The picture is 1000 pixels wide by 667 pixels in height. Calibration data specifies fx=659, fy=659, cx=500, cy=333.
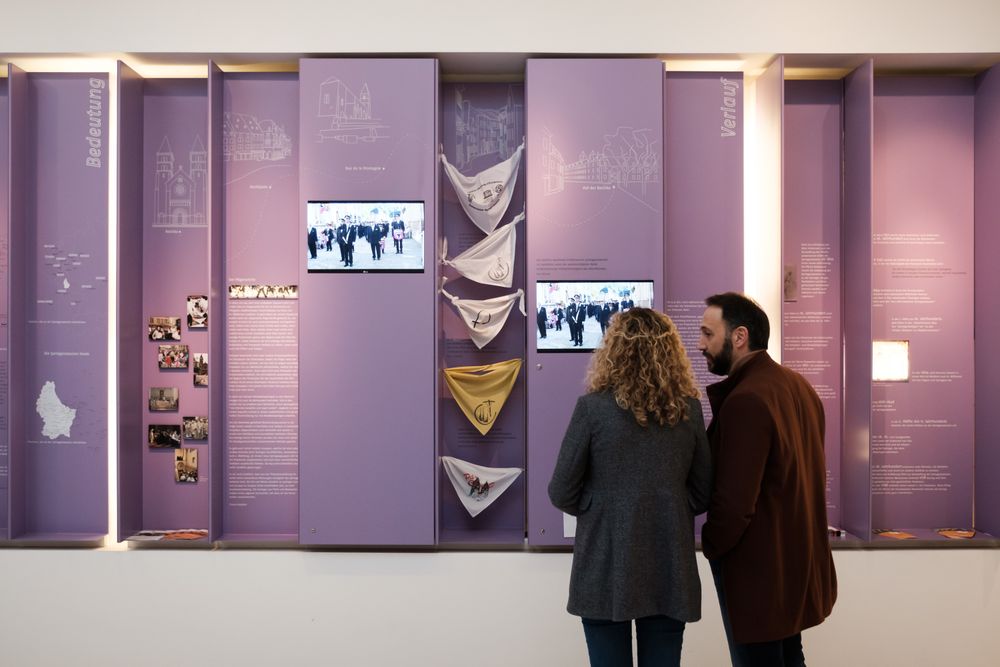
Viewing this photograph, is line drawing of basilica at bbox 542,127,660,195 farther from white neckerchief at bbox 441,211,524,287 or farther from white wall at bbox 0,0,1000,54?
white wall at bbox 0,0,1000,54

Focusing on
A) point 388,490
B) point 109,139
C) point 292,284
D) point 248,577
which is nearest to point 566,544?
point 388,490

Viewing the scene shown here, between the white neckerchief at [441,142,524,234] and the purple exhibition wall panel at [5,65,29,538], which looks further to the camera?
the white neckerchief at [441,142,524,234]

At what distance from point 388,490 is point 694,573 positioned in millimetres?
1777

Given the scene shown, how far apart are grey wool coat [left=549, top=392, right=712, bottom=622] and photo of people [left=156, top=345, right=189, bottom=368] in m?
2.59

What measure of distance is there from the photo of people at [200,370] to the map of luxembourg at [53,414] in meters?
0.64

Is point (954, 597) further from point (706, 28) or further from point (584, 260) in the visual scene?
point (706, 28)

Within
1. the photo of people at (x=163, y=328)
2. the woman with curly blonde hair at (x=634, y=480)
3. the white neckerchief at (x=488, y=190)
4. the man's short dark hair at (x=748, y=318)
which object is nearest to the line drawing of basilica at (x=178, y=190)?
the photo of people at (x=163, y=328)

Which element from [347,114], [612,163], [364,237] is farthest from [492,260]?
[347,114]

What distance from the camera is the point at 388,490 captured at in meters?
3.40

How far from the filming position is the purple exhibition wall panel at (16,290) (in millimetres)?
3496

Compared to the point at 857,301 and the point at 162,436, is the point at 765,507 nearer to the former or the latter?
the point at 857,301

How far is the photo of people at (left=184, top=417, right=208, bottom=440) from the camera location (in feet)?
12.2

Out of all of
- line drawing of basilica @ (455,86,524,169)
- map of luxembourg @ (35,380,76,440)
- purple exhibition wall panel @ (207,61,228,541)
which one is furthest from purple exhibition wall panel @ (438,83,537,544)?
map of luxembourg @ (35,380,76,440)

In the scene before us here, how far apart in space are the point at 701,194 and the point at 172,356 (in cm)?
309
